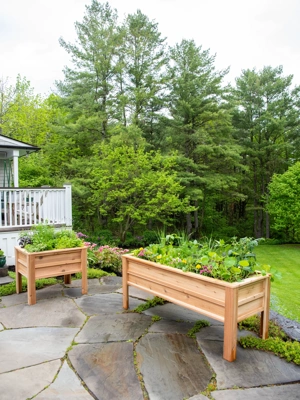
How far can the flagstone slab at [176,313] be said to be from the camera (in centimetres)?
295

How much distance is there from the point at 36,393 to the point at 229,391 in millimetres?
1237

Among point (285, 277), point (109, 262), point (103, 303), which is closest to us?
point (103, 303)

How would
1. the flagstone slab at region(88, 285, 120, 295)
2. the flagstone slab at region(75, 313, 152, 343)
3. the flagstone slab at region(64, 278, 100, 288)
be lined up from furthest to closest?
the flagstone slab at region(64, 278, 100, 288), the flagstone slab at region(88, 285, 120, 295), the flagstone slab at region(75, 313, 152, 343)

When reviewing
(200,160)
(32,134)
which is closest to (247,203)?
(200,160)

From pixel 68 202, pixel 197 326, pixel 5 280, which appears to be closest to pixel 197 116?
pixel 68 202

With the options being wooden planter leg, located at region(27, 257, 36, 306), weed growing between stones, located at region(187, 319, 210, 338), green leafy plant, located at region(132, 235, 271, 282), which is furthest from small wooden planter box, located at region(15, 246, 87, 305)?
weed growing between stones, located at region(187, 319, 210, 338)

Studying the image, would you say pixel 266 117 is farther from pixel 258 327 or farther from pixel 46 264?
pixel 46 264

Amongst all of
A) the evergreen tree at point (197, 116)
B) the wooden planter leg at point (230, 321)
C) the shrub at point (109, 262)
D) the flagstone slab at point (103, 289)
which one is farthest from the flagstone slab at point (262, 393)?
the evergreen tree at point (197, 116)

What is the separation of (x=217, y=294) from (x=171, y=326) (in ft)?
2.52

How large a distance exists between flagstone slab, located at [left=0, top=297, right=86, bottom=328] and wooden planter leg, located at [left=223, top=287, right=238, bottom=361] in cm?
144

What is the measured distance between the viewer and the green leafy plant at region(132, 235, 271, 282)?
7.83 ft

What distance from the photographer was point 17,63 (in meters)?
16.8

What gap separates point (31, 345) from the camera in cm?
246

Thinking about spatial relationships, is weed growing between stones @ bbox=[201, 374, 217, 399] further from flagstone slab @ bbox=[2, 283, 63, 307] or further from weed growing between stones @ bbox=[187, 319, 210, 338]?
flagstone slab @ bbox=[2, 283, 63, 307]
